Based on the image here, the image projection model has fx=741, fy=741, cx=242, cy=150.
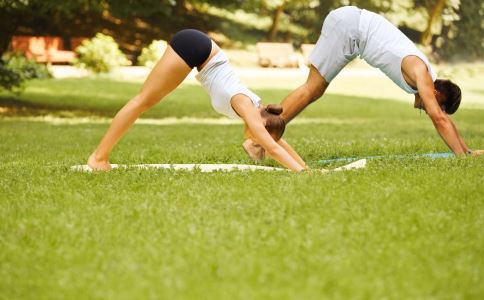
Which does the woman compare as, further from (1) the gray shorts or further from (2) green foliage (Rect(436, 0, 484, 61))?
(2) green foliage (Rect(436, 0, 484, 61))

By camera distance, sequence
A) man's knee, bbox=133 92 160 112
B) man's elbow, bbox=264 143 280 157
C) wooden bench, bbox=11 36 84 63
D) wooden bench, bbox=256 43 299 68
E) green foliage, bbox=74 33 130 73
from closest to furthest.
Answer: man's elbow, bbox=264 143 280 157
man's knee, bbox=133 92 160 112
green foliage, bbox=74 33 130 73
wooden bench, bbox=11 36 84 63
wooden bench, bbox=256 43 299 68

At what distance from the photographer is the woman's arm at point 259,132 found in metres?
5.72

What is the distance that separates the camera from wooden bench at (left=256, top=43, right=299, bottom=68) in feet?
106

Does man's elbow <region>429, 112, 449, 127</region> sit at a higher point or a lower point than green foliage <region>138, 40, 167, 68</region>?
higher

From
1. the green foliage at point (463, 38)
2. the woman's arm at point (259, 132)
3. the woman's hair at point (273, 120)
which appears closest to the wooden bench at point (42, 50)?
the green foliage at point (463, 38)

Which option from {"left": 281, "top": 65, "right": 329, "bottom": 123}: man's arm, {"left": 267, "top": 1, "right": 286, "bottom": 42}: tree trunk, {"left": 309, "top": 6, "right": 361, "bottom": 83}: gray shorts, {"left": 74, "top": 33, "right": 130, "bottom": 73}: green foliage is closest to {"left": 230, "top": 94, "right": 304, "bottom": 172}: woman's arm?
{"left": 281, "top": 65, "right": 329, "bottom": 123}: man's arm

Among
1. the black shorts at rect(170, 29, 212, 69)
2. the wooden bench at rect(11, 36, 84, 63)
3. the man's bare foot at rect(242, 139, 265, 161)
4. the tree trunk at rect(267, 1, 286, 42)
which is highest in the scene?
the black shorts at rect(170, 29, 212, 69)

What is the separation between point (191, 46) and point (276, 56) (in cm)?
2700

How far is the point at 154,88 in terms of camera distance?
A: 5938 mm

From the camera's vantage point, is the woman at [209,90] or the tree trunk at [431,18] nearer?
the woman at [209,90]

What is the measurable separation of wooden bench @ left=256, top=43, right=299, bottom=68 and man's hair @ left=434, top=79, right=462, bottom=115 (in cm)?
2572

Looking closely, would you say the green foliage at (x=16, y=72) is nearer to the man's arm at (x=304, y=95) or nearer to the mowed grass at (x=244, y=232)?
the mowed grass at (x=244, y=232)

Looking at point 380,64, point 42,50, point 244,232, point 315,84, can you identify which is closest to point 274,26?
point 42,50

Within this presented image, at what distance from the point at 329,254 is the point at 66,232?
61.4 inches
